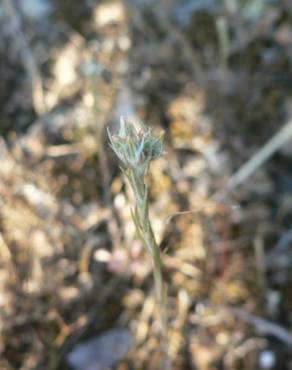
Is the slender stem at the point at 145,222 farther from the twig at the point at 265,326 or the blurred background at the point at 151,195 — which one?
the twig at the point at 265,326

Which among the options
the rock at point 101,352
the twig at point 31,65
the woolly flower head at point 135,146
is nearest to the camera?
the woolly flower head at point 135,146

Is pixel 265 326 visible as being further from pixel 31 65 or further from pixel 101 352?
pixel 31 65

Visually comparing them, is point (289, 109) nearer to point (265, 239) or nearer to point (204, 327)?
point (265, 239)

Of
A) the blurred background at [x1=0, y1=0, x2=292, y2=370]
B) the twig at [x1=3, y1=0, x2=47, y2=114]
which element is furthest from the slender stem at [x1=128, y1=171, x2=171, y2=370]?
the twig at [x1=3, y1=0, x2=47, y2=114]

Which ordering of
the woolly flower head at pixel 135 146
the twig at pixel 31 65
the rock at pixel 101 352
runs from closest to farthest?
the woolly flower head at pixel 135 146
the rock at pixel 101 352
the twig at pixel 31 65

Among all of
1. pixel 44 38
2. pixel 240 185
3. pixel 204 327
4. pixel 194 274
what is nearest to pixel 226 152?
pixel 240 185

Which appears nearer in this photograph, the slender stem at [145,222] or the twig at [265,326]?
the slender stem at [145,222]

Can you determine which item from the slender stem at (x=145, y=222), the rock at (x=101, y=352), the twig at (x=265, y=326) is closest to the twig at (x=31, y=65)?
the rock at (x=101, y=352)

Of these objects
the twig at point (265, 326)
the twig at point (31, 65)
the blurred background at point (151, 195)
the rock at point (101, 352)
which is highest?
the twig at point (31, 65)
